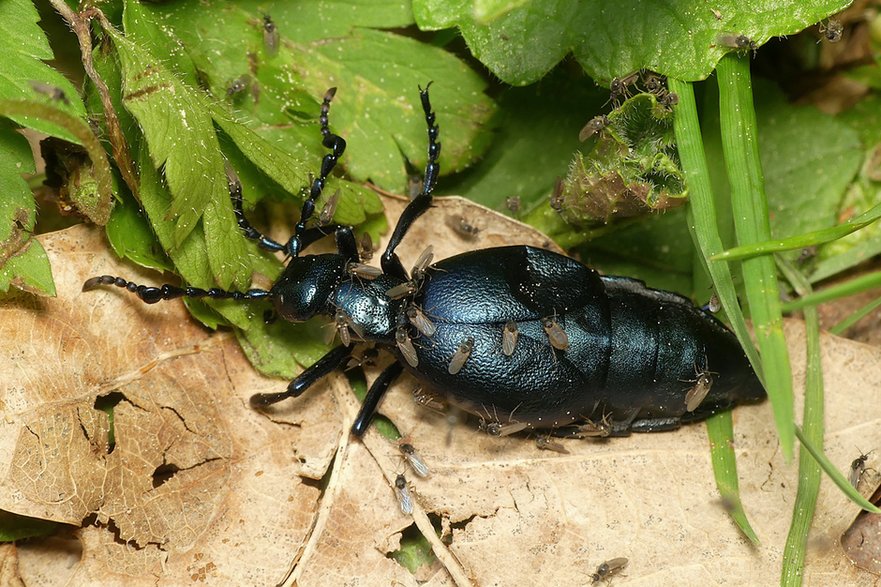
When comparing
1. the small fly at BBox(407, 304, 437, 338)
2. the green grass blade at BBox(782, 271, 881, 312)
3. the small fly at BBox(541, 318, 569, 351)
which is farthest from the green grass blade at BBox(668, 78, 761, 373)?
the small fly at BBox(407, 304, 437, 338)

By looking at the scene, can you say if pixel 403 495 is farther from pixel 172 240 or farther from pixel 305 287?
pixel 172 240

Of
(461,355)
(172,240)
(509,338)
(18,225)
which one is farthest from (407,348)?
(18,225)

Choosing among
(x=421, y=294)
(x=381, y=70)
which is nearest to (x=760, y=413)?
(x=421, y=294)

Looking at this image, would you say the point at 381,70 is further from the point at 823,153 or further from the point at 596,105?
the point at 823,153

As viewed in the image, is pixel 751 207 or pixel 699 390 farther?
pixel 699 390

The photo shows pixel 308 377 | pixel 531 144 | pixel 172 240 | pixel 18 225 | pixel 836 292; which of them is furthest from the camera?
pixel 531 144

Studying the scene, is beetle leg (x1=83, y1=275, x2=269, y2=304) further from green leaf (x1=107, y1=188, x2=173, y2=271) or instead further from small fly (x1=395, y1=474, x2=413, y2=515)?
small fly (x1=395, y1=474, x2=413, y2=515)
